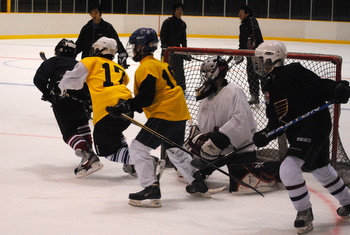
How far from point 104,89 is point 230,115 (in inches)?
34.7

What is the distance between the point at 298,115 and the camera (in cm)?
375

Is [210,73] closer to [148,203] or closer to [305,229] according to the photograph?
[148,203]

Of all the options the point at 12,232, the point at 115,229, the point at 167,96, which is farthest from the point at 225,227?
the point at 12,232

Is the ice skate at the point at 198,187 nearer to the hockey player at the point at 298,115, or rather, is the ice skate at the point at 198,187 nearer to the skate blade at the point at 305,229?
the hockey player at the point at 298,115

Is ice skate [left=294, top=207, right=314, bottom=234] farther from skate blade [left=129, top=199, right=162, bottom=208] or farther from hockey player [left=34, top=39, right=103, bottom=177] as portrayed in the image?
hockey player [left=34, top=39, right=103, bottom=177]

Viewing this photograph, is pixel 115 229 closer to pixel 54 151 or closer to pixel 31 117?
pixel 54 151

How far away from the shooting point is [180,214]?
4.06 meters

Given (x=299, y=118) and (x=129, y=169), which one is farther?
(x=129, y=169)

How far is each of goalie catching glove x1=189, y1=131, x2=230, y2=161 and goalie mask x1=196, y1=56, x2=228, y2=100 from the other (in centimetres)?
28

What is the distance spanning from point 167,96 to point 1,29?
47.7 ft

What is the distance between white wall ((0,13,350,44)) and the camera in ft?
60.9

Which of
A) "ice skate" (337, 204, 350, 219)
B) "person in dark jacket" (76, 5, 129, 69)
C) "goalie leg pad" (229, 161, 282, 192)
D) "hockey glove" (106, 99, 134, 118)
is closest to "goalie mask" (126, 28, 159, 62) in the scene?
"hockey glove" (106, 99, 134, 118)

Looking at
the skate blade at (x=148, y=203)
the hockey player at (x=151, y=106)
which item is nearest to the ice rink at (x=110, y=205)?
the skate blade at (x=148, y=203)

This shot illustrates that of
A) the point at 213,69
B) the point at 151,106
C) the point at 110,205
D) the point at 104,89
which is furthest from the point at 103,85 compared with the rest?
the point at 110,205
